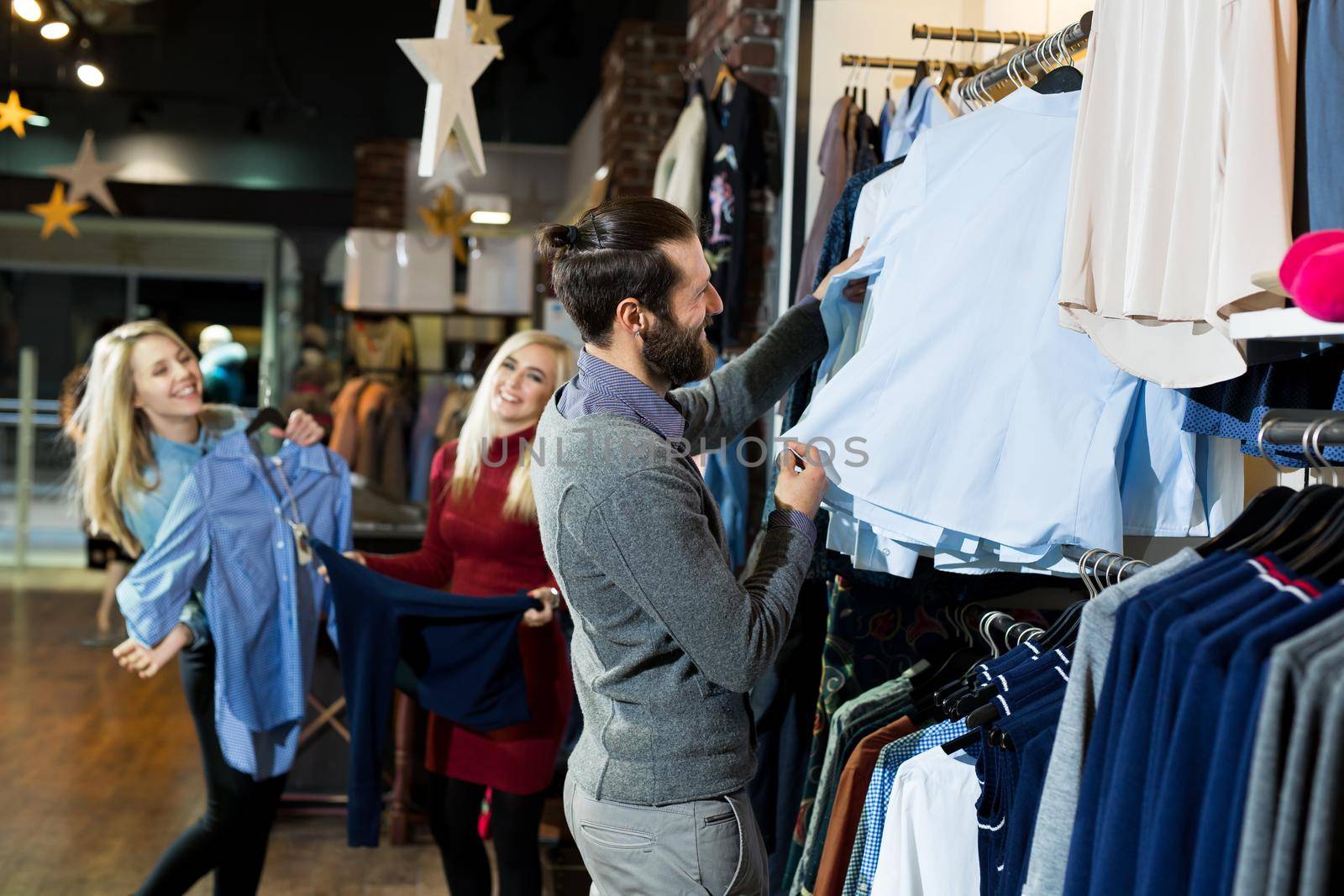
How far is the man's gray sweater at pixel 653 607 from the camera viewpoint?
1638 mm

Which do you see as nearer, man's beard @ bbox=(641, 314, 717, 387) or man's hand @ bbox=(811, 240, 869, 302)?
man's beard @ bbox=(641, 314, 717, 387)

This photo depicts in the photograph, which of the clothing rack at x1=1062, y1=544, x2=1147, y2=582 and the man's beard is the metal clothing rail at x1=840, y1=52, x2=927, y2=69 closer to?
the man's beard

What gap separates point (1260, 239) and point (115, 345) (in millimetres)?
2781

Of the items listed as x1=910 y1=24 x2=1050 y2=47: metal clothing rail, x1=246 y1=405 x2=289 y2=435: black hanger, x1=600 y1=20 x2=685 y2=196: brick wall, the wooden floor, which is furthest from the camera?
x1=600 y1=20 x2=685 y2=196: brick wall

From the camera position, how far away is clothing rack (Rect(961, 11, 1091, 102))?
6.61ft

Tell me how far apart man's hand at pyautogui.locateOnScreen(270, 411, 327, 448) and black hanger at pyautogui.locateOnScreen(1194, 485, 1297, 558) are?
2476 mm

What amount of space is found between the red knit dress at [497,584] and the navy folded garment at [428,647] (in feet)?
0.21

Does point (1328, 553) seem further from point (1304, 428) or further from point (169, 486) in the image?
point (169, 486)

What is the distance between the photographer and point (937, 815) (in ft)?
5.74

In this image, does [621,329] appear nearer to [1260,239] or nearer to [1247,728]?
[1260,239]

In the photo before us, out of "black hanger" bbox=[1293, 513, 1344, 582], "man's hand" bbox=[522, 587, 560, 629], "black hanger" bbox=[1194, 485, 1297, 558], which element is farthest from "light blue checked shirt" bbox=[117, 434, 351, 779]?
"black hanger" bbox=[1293, 513, 1344, 582]

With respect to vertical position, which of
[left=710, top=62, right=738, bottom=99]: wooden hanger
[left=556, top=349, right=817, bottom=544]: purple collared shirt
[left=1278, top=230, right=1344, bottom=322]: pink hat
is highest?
[left=710, top=62, right=738, bottom=99]: wooden hanger

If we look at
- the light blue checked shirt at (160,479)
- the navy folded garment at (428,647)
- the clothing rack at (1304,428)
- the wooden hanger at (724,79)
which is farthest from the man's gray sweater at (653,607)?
the wooden hanger at (724,79)

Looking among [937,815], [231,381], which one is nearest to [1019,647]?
[937,815]
